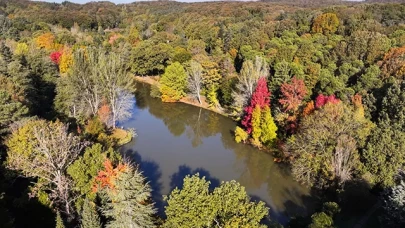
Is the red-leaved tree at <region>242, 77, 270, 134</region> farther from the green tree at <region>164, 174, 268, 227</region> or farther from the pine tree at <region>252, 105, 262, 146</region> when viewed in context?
the green tree at <region>164, 174, 268, 227</region>

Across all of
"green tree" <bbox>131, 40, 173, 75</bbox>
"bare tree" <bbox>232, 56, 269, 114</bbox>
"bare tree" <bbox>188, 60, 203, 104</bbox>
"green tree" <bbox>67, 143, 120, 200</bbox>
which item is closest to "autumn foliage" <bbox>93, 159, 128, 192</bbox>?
"green tree" <bbox>67, 143, 120, 200</bbox>

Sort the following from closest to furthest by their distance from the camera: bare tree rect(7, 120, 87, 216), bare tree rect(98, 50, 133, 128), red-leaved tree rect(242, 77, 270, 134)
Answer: bare tree rect(7, 120, 87, 216), red-leaved tree rect(242, 77, 270, 134), bare tree rect(98, 50, 133, 128)

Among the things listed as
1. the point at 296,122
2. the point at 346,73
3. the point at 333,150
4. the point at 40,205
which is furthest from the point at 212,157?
the point at 346,73

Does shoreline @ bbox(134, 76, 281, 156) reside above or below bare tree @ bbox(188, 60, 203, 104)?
below

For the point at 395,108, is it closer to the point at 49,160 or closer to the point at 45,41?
the point at 49,160

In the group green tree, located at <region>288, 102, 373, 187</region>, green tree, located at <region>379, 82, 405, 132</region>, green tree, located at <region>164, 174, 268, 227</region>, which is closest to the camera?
green tree, located at <region>164, 174, 268, 227</region>

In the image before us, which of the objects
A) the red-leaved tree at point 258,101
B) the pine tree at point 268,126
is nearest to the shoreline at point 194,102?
the pine tree at point 268,126

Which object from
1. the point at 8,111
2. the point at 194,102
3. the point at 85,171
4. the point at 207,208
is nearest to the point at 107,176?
the point at 85,171
